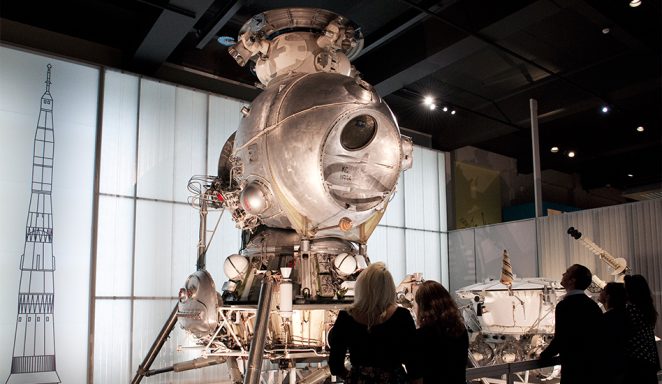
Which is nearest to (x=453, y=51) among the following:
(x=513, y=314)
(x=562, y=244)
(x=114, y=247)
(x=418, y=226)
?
(x=562, y=244)

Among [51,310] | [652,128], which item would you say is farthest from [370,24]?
[652,128]

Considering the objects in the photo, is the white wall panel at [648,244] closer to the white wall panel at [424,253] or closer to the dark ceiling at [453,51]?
the dark ceiling at [453,51]

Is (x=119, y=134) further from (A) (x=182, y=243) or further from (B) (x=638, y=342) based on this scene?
(B) (x=638, y=342)

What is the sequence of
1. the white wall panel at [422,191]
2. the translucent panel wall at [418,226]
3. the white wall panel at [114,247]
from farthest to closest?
the white wall panel at [422,191], the translucent panel wall at [418,226], the white wall panel at [114,247]

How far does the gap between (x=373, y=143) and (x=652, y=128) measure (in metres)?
13.0

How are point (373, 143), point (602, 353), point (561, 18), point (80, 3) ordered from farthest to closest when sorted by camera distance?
point (561, 18) → point (80, 3) → point (373, 143) → point (602, 353)

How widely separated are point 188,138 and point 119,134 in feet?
4.16

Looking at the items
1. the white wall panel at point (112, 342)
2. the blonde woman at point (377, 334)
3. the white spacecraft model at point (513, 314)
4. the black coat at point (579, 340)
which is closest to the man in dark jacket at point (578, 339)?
the black coat at point (579, 340)

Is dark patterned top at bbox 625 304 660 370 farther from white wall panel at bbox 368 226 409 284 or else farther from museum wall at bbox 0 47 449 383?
white wall panel at bbox 368 226 409 284

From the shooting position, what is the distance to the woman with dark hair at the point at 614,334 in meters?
3.99

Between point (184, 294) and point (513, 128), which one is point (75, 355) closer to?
point (184, 294)

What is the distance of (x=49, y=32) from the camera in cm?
1002

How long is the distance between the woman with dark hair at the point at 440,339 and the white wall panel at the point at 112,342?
24.0ft

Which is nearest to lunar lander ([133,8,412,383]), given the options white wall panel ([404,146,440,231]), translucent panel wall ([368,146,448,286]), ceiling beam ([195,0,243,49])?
ceiling beam ([195,0,243,49])
